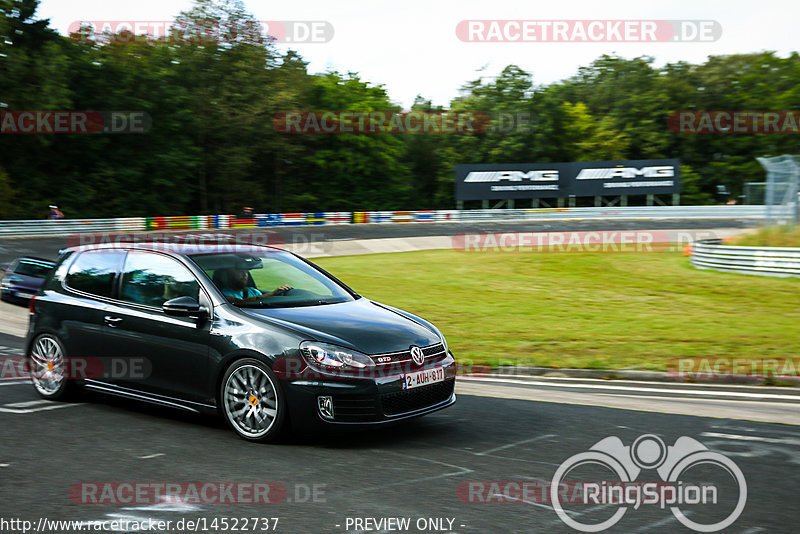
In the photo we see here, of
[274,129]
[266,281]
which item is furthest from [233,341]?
[274,129]

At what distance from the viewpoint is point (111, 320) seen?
708 centimetres

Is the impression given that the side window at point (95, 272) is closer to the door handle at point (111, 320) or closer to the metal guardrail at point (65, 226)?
the door handle at point (111, 320)

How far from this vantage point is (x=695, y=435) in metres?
6.41

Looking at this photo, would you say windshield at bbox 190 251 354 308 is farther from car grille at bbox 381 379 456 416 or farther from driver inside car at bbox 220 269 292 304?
car grille at bbox 381 379 456 416

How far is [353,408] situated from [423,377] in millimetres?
693

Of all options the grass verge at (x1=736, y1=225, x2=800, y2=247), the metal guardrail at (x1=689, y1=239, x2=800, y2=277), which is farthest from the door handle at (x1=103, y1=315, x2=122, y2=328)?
the grass verge at (x1=736, y1=225, x2=800, y2=247)

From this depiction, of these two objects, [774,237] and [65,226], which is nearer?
[774,237]

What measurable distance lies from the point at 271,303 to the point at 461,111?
65.7m

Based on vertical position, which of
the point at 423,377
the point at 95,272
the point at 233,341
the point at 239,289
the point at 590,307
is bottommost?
the point at 590,307

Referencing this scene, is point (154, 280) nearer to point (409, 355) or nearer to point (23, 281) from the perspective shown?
point (409, 355)

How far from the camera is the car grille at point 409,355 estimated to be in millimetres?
6001

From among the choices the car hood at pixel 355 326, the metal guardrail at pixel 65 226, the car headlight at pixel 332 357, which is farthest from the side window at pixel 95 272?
the metal guardrail at pixel 65 226

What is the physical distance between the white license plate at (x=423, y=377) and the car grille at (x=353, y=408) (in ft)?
1.17

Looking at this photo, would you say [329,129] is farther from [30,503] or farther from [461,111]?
[30,503]
